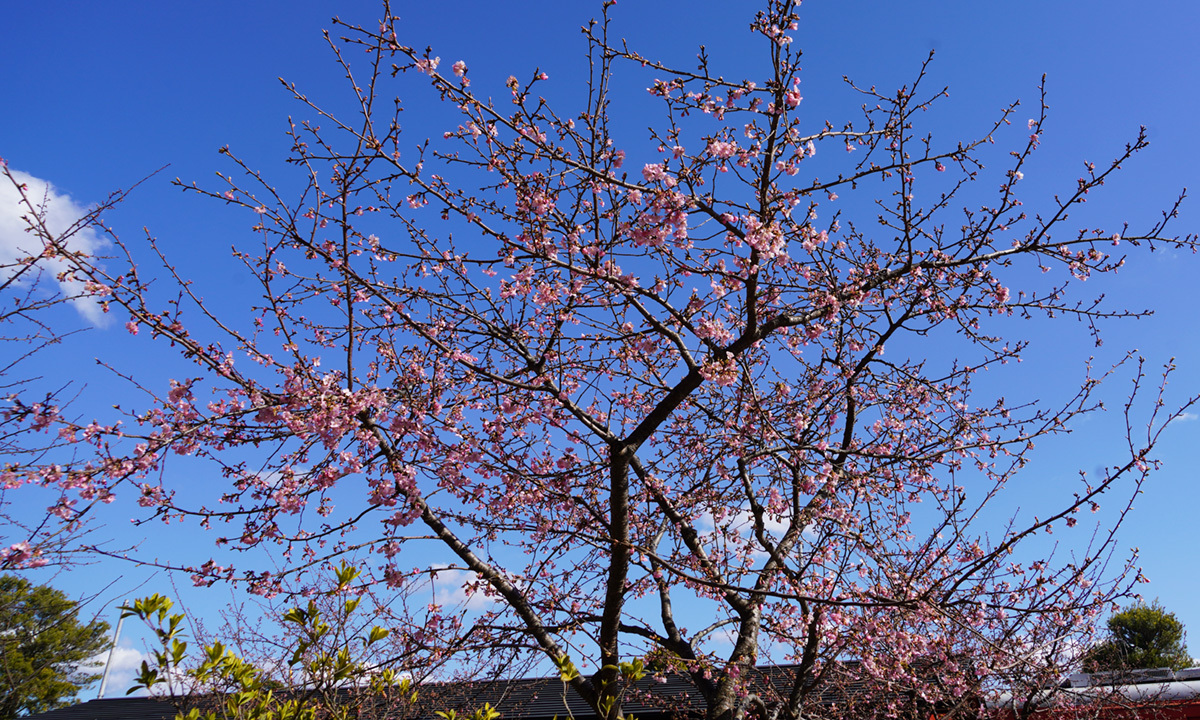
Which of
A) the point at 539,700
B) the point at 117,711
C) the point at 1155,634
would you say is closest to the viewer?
the point at 539,700

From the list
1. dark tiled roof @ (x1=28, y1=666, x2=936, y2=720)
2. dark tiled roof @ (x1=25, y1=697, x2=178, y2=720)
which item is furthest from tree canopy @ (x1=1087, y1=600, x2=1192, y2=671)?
dark tiled roof @ (x1=25, y1=697, x2=178, y2=720)

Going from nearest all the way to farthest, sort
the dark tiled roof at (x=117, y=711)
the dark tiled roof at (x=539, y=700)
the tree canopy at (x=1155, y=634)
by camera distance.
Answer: the dark tiled roof at (x=539, y=700)
the dark tiled roof at (x=117, y=711)
the tree canopy at (x=1155, y=634)

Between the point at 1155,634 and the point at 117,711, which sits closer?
the point at 117,711

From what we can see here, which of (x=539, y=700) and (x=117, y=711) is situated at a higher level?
(x=117, y=711)

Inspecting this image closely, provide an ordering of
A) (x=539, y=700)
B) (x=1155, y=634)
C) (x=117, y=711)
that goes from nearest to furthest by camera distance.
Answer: (x=539, y=700), (x=117, y=711), (x=1155, y=634)

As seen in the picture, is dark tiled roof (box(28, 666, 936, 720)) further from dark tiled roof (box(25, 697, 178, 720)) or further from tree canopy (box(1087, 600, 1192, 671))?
tree canopy (box(1087, 600, 1192, 671))

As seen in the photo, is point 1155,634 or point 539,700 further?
point 1155,634

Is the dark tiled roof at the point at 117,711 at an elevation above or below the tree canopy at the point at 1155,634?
above

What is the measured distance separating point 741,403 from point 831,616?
169 cm

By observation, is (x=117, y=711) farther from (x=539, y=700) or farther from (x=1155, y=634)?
(x=1155, y=634)

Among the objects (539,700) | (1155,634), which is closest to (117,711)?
(539,700)

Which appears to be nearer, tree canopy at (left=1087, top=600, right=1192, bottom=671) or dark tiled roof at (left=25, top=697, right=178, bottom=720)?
dark tiled roof at (left=25, top=697, right=178, bottom=720)

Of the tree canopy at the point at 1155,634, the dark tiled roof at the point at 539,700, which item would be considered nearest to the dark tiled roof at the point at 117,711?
the dark tiled roof at the point at 539,700

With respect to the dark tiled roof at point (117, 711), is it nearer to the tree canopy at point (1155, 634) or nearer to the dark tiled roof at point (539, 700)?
the dark tiled roof at point (539, 700)
